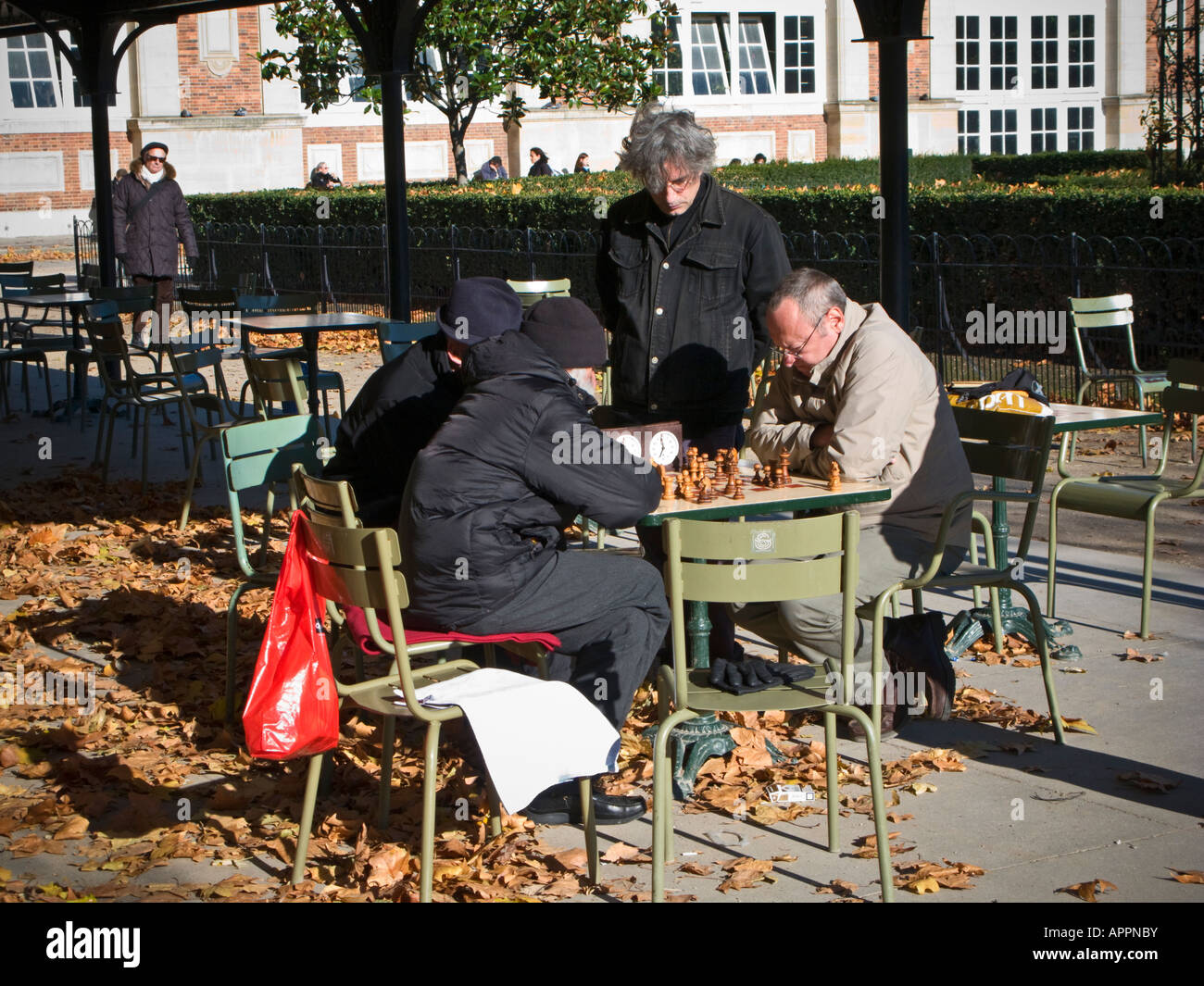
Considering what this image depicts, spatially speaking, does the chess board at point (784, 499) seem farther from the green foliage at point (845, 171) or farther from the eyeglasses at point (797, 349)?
the green foliage at point (845, 171)

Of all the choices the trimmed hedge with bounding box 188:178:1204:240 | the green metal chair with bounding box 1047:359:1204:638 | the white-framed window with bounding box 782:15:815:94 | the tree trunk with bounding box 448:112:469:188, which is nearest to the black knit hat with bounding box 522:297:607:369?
the green metal chair with bounding box 1047:359:1204:638

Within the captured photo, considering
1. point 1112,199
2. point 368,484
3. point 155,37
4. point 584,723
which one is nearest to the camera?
point 584,723

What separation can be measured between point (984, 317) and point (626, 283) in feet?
28.6

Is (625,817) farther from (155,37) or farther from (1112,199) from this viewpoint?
(155,37)

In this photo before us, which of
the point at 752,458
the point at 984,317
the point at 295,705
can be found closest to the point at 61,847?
the point at 295,705

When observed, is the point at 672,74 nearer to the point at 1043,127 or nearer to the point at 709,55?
the point at 709,55

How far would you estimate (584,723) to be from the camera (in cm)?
395

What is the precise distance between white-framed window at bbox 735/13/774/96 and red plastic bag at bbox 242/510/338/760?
3884 centimetres

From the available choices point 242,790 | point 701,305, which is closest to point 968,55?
point 701,305

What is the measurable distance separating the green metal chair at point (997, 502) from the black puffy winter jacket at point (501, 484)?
99 centimetres

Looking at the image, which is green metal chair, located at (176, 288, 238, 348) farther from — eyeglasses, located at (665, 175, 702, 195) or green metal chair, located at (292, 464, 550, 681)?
green metal chair, located at (292, 464, 550, 681)

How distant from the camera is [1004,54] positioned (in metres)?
41.5

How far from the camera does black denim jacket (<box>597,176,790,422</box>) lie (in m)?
5.66

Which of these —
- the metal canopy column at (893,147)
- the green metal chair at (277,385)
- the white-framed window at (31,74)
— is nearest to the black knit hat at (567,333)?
the green metal chair at (277,385)
